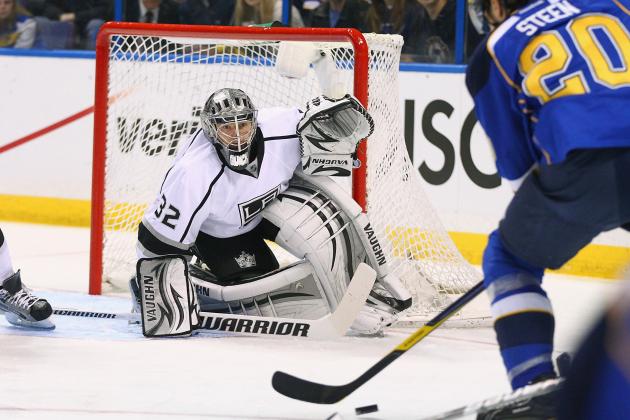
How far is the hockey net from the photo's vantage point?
157 inches

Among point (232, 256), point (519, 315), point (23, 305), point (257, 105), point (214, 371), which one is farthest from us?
point (257, 105)

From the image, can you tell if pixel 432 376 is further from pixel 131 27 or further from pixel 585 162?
pixel 131 27

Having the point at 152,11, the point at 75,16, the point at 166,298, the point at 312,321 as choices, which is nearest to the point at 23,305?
the point at 166,298

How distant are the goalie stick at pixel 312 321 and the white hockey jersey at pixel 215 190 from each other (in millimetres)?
247

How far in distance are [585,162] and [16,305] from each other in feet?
7.18

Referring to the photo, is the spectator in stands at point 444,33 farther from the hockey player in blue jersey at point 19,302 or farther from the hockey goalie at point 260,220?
the hockey player in blue jersey at point 19,302

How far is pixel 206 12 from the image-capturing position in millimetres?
6090

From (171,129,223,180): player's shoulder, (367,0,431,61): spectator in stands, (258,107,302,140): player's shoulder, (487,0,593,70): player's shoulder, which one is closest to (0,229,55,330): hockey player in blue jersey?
(171,129,223,180): player's shoulder

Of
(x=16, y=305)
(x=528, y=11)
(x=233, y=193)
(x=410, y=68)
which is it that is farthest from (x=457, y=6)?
(x=528, y=11)

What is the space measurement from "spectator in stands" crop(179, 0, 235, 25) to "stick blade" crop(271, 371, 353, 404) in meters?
3.59

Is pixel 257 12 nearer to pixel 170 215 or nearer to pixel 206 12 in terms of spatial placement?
pixel 206 12

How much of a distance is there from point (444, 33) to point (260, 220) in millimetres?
2010

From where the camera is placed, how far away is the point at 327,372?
3.25 meters

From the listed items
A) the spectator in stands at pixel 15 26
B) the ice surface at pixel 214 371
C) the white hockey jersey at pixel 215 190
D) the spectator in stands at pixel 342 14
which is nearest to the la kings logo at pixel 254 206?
the white hockey jersey at pixel 215 190
